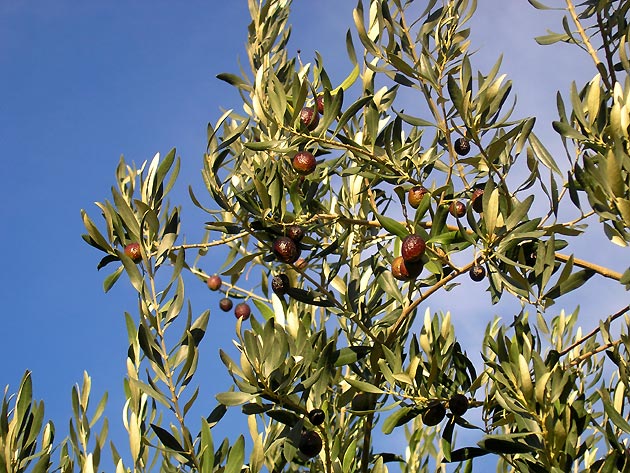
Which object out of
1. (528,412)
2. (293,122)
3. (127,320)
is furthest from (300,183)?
(528,412)

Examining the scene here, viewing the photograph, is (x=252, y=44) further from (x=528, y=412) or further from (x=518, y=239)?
(x=528, y=412)

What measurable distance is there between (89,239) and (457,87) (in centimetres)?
162

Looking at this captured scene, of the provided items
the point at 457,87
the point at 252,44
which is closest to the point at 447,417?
the point at 457,87

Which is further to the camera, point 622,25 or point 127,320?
point 622,25

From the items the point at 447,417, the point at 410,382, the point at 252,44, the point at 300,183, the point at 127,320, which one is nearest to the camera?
the point at 127,320

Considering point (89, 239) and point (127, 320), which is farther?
point (89, 239)

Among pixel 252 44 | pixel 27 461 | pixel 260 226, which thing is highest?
pixel 252 44

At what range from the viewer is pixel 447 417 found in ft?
11.4

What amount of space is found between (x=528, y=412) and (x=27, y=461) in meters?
1.71

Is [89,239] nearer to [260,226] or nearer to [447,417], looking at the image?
[260,226]

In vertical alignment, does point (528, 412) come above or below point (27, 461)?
below

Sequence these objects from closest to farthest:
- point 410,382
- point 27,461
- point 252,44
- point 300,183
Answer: point 27,461 < point 410,382 < point 300,183 < point 252,44

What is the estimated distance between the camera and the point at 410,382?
3262 mm

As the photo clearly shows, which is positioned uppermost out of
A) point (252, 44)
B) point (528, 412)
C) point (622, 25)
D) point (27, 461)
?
point (252, 44)
